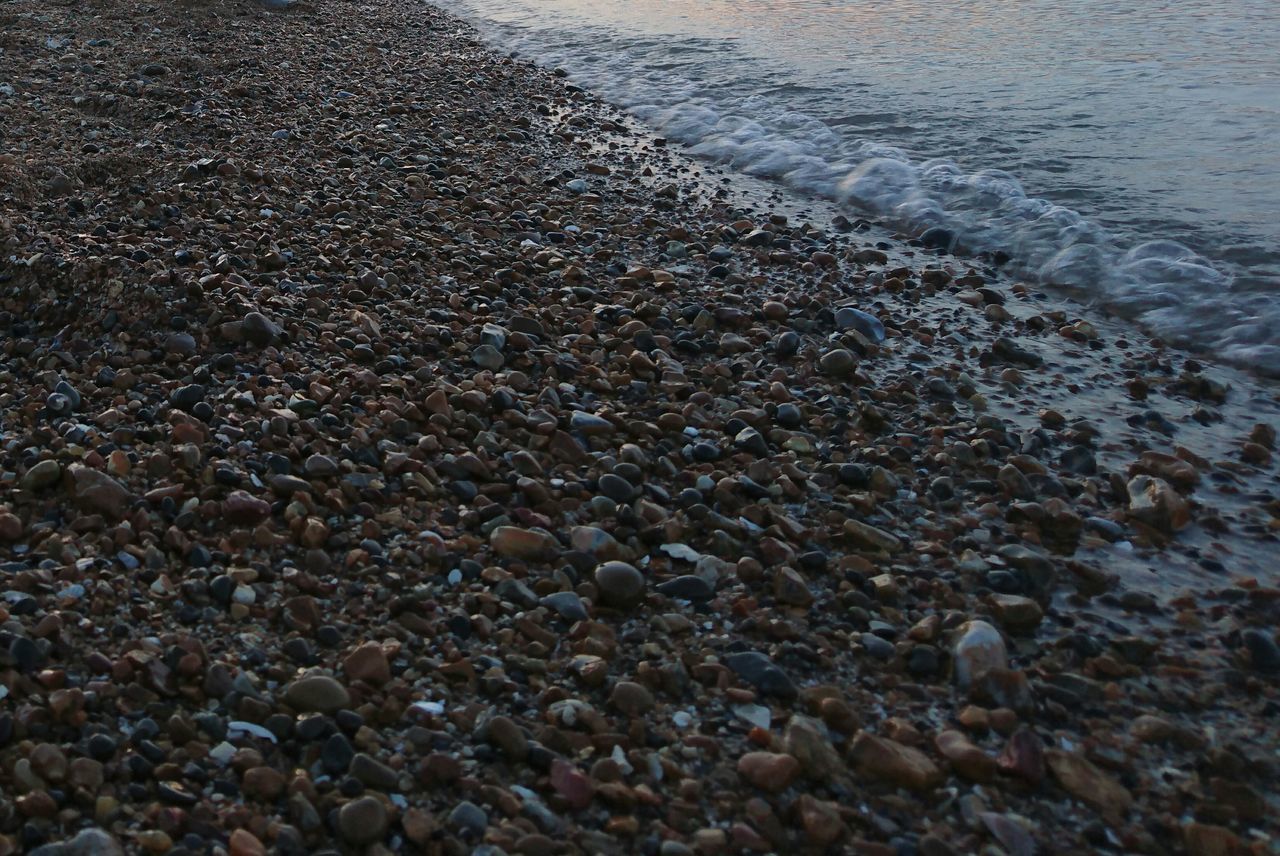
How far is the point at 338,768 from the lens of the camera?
2.18 metres

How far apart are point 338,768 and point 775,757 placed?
3.15 ft

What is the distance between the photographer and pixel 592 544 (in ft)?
9.90

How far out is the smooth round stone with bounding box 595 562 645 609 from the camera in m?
2.82

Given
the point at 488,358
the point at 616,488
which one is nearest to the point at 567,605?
the point at 616,488

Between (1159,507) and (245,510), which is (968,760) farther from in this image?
(245,510)

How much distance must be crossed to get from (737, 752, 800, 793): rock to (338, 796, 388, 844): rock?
78 cm

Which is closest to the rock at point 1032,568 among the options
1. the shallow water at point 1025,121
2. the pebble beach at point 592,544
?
the pebble beach at point 592,544

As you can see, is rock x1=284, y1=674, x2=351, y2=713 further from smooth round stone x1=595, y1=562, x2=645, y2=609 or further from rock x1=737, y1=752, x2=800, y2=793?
rock x1=737, y1=752, x2=800, y2=793

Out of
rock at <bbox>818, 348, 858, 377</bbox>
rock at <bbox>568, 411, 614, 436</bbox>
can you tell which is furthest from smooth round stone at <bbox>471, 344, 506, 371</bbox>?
rock at <bbox>818, 348, 858, 377</bbox>

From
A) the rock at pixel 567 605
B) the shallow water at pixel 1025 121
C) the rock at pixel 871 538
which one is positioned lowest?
the rock at pixel 567 605

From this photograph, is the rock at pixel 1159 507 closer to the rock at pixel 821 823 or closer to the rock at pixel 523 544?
the rock at pixel 821 823

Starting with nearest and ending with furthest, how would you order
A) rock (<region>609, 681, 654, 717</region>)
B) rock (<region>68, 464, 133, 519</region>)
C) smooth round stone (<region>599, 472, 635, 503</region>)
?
rock (<region>609, 681, 654, 717</region>)
rock (<region>68, 464, 133, 519</region>)
smooth round stone (<region>599, 472, 635, 503</region>)

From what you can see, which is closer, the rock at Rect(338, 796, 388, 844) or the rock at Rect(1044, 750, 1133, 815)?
the rock at Rect(338, 796, 388, 844)

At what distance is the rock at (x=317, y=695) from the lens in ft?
7.63
